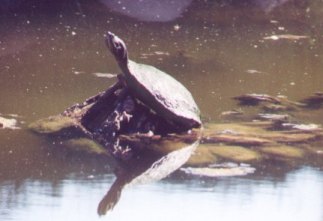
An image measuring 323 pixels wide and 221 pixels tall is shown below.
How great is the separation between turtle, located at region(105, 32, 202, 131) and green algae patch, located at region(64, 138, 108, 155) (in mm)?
380

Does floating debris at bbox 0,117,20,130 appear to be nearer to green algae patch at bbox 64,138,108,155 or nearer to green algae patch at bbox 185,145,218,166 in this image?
green algae patch at bbox 64,138,108,155

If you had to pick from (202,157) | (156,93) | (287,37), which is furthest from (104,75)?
(287,37)

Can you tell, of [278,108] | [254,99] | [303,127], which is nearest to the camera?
[303,127]

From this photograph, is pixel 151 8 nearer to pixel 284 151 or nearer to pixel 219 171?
pixel 284 151

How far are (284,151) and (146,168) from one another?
775 millimetres

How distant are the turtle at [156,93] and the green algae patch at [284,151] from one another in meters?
0.40

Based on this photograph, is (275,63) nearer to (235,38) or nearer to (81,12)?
(235,38)

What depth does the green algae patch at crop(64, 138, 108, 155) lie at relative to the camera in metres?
3.42

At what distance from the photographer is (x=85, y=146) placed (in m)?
3.48

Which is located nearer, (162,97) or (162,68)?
(162,97)

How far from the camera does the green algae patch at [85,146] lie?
11.2 ft

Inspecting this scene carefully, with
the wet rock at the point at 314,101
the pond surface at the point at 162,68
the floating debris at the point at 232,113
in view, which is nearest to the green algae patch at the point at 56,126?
the pond surface at the point at 162,68

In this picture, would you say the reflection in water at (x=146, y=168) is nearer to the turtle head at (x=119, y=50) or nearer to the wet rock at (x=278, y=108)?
the turtle head at (x=119, y=50)

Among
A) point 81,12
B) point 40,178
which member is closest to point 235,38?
point 81,12
